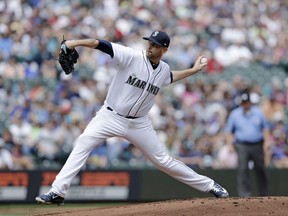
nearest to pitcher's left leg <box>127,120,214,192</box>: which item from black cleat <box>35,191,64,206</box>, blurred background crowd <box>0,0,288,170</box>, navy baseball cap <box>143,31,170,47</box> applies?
navy baseball cap <box>143,31,170,47</box>

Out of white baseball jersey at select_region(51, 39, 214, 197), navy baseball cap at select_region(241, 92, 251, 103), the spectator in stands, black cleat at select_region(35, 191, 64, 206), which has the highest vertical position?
navy baseball cap at select_region(241, 92, 251, 103)

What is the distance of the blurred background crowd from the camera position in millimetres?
15477

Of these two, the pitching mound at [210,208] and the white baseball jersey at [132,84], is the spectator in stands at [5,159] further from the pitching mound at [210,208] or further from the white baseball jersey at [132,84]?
the white baseball jersey at [132,84]

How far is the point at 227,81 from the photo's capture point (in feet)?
56.5

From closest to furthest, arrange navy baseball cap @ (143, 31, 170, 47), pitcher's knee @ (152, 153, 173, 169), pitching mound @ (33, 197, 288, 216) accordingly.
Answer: pitching mound @ (33, 197, 288, 216) → navy baseball cap @ (143, 31, 170, 47) → pitcher's knee @ (152, 153, 173, 169)

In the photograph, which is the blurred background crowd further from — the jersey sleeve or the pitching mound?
the jersey sleeve

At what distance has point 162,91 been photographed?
55.4ft

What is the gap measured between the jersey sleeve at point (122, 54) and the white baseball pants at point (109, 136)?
577 mm

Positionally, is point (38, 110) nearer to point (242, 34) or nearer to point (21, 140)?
point (21, 140)

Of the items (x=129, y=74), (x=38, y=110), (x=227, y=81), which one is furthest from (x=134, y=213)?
(x=227, y=81)

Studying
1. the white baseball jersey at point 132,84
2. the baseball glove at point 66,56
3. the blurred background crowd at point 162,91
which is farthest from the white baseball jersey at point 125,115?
the blurred background crowd at point 162,91

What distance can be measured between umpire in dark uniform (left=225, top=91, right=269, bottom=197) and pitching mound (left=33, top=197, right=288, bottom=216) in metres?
4.00

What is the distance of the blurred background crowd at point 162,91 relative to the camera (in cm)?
1548

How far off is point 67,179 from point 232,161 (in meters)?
6.63
